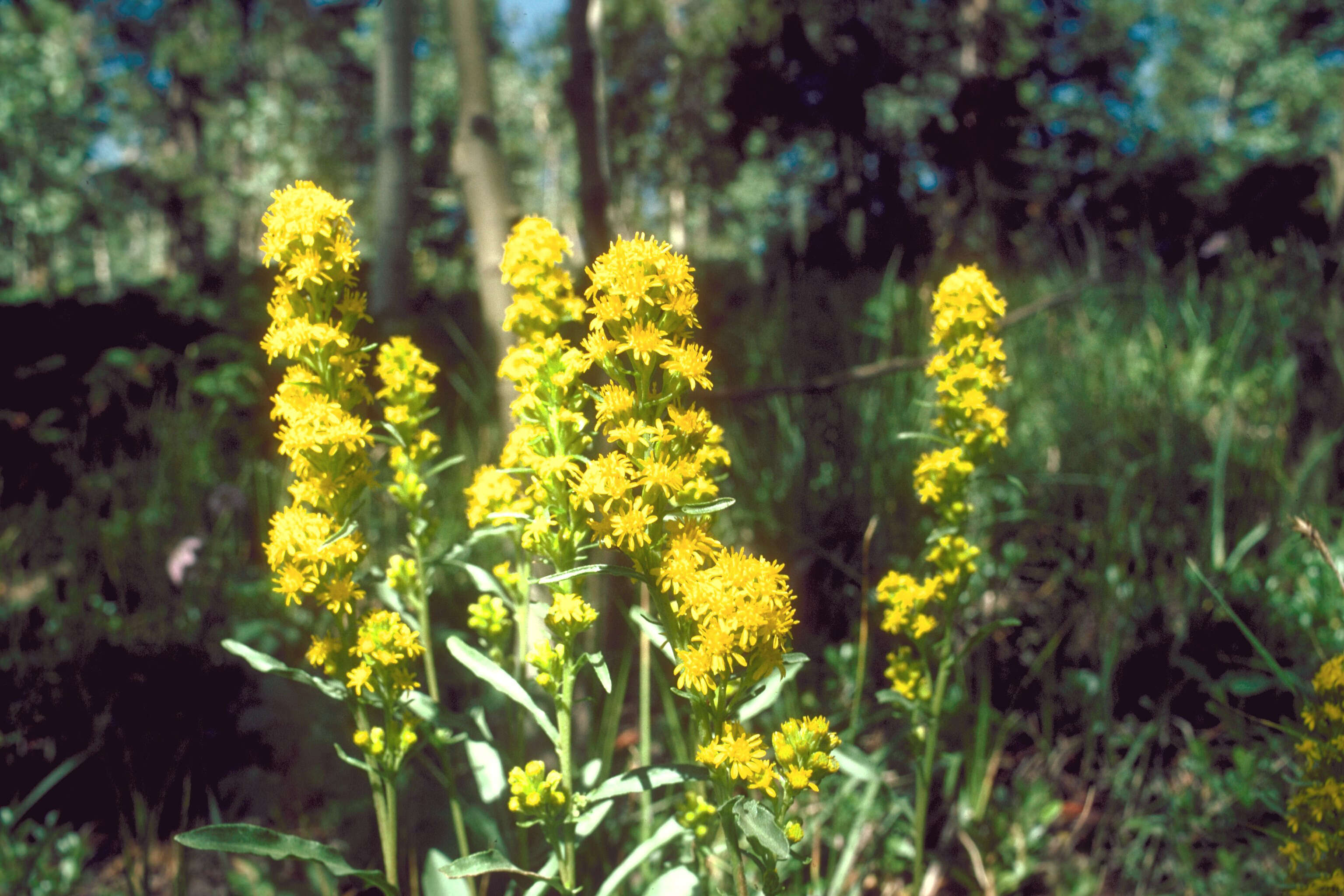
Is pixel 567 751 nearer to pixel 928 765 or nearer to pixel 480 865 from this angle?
pixel 480 865

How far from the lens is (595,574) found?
890 mm

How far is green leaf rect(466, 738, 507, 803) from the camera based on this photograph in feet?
4.06

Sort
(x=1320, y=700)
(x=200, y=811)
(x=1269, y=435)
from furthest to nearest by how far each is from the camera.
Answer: (x=1269, y=435)
(x=200, y=811)
(x=1320, y=700)

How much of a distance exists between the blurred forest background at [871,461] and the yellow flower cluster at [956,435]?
0.26ft

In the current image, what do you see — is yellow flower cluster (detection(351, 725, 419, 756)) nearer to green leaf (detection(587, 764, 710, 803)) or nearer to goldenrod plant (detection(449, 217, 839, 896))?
goldenrod plant (detection(449, 217, 839, 896))

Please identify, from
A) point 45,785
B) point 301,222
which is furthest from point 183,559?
point 301,222

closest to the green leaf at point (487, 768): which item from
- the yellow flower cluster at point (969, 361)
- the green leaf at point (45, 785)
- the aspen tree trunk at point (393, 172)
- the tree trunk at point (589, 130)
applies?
the yellow flower cluster at point (969, 361)

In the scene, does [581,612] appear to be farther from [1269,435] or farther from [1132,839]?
[1269,435]

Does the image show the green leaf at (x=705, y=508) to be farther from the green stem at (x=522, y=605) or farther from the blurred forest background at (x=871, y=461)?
the blurred forest background at (x=871, y=461)

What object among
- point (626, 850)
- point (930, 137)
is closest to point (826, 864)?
point (626, 850)

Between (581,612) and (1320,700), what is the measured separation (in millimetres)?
1019

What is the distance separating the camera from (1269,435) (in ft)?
8.91

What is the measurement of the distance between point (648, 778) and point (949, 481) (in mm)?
647

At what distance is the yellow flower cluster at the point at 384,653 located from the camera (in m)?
0.99
